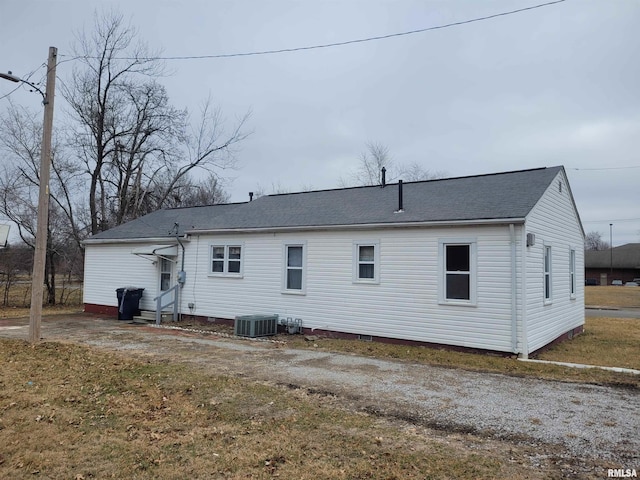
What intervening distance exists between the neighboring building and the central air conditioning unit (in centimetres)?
5798

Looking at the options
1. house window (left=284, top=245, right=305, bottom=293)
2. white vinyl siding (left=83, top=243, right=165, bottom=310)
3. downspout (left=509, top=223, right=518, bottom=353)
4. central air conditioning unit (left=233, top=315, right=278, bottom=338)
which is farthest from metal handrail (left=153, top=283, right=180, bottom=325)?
downspout (left=509, top=223, right=518, bottom=353)

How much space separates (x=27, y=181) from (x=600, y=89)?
83.9 feet

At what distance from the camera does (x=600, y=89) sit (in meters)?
14.6

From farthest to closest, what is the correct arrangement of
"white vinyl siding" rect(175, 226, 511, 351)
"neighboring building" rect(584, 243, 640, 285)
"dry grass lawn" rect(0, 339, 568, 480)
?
1. "neighboring building" rect(584, 243, 640, 285)
2. "white vinyl siding" rect(175, 226, 511, 351)
3. "dry grass lawn" rect(0, 339, 568, 480)

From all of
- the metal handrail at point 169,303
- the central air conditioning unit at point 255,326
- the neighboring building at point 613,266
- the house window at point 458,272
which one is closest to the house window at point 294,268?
the central air conditioning unit at point 255,326

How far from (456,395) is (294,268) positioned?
7.02 metres

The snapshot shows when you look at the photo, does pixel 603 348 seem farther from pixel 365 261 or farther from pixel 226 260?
pixel 226 260

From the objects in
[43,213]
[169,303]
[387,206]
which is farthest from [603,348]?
[43,213]

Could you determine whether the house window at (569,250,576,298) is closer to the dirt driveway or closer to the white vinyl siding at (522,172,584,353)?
the white vinyl siding at (522,172,584,353)

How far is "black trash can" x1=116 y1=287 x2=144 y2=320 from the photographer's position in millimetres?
15461

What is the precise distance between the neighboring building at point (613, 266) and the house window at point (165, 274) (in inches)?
2286

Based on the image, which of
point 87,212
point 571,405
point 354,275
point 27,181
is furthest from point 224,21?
point 87,212

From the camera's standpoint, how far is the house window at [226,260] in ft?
45.3

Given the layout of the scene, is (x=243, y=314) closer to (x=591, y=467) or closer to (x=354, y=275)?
(x=354, y=275)
